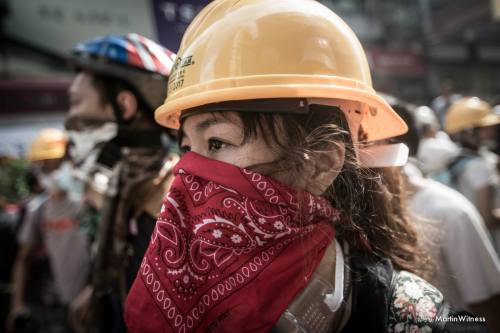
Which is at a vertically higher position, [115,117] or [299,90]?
[299,90]

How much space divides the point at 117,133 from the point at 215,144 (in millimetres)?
1099

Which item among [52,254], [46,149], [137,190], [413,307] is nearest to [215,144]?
[413,307]

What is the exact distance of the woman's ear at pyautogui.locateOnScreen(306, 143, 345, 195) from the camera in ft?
3.51

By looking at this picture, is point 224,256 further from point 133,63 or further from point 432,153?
point 432,153

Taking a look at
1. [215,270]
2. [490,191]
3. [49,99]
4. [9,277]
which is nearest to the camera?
[215,270]

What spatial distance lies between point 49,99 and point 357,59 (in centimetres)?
1136

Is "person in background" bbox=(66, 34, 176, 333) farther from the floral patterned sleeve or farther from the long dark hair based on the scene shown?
the floral patterned sleeve

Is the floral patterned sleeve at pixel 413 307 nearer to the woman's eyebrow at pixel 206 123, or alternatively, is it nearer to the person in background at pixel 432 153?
the woman's eyebrow at pixel 206 123

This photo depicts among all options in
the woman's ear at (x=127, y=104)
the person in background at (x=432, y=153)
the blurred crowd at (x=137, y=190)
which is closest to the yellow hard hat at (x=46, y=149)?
the blurred crowd at (x=137, y=190)

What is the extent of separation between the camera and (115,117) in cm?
202

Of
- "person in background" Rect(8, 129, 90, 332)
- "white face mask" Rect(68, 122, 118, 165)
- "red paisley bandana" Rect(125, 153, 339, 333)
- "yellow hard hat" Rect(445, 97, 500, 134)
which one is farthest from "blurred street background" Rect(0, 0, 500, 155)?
"red paisley bandana" Rect(125, 153, 339, 333)

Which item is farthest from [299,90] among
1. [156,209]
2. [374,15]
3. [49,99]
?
[374,15]

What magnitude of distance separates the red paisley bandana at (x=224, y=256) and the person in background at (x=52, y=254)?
3.13m

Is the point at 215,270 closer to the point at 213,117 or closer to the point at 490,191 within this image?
the point at 213,117
